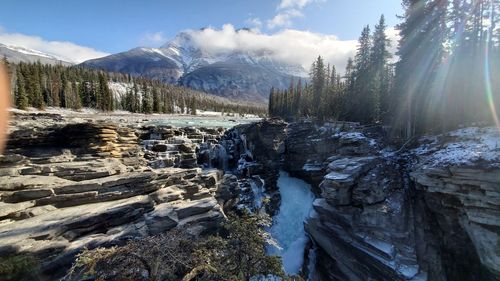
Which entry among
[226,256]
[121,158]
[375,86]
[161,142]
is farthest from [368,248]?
[375,86]

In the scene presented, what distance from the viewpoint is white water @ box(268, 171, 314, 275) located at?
24859 mm

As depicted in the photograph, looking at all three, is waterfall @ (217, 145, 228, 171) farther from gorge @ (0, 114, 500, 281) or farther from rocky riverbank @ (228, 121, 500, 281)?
rocky riverbank @ (228, 121, 500, 281)

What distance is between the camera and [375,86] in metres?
38.0

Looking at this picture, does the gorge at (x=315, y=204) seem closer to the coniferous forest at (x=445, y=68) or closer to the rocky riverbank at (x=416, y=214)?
the rocky riverbank at (x=416, y=214)

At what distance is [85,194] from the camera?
1689 centimetres

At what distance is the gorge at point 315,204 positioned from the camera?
14.3 metres

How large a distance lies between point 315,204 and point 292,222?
28.5 ft

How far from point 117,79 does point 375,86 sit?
14799cm

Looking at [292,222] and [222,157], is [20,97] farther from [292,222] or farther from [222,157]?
[292,222]

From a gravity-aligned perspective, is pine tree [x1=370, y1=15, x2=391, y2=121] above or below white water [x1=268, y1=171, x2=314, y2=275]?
above

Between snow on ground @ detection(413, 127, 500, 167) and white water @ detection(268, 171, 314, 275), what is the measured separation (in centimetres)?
1339

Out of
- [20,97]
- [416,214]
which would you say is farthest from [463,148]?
[20,97]

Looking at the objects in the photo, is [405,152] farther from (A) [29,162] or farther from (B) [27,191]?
(A) [29,162]

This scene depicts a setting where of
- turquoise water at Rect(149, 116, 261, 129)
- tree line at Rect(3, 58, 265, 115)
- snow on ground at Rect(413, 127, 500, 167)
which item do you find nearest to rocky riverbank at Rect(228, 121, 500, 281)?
snow on ground at Rect(413, 127, 500, 167)
